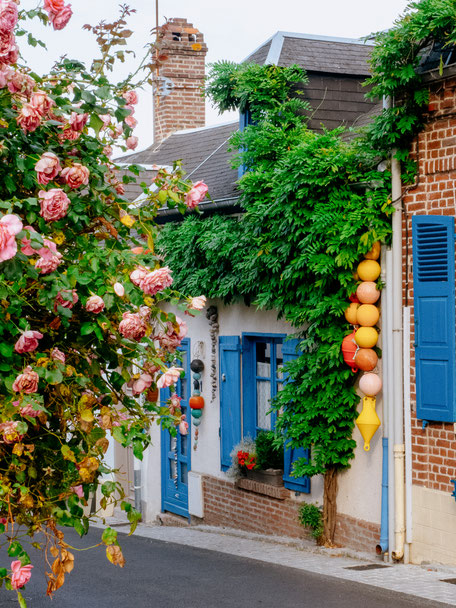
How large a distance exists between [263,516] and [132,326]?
7778 mm

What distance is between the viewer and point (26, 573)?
407 centimetres

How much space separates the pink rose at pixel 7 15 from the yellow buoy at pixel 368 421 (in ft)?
20.6

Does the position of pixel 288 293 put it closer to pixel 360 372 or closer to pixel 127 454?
pixel 360 372

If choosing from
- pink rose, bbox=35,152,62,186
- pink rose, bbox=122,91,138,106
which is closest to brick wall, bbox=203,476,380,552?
pink rose, bbox=122,91,138,106

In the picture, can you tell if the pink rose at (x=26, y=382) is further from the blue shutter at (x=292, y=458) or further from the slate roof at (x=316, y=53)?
the slate roof at (x=316, y=53)

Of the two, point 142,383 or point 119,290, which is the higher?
point 119,290

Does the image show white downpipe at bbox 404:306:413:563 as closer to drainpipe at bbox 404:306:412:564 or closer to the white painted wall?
drainpipe at bbox 404:306:412:564

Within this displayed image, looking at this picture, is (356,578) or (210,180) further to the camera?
(210,180)

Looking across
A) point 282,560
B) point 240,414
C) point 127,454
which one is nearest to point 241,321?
point 240,414

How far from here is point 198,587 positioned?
8.38 m

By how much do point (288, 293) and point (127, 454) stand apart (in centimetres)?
843

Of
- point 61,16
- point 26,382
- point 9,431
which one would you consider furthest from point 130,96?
point 9,431

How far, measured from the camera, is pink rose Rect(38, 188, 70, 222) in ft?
13.4

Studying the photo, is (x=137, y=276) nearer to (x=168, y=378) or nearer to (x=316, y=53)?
(x=168, y=378)
